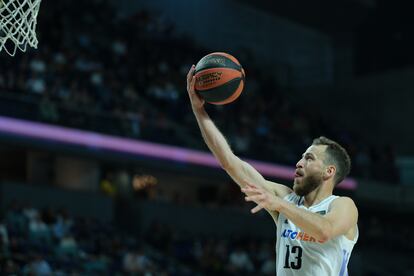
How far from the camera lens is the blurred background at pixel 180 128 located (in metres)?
16.0

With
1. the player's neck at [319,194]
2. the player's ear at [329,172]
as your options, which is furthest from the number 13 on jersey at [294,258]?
the player's ear at [329,172]

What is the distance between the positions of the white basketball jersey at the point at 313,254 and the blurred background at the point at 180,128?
761 centimetres

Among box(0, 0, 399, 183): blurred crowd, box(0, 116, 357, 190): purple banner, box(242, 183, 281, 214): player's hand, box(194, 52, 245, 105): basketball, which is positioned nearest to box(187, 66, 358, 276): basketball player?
box(194, 52, 245, 105): basketball

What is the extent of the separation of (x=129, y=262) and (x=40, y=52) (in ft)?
18.4

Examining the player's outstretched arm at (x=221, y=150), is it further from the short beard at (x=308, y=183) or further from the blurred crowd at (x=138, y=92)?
the blurred crowd at (x=138, y=92)

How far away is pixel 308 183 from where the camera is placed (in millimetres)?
5039

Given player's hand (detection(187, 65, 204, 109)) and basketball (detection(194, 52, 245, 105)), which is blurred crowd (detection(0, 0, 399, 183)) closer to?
basketball (detection(194, 52, 245, 105))

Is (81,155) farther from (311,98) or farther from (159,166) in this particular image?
(311,98)

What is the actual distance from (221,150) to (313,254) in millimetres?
958

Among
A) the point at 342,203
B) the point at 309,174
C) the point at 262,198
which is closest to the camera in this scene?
the point at 262,198

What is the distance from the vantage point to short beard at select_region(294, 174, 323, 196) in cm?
503

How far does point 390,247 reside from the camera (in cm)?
2419

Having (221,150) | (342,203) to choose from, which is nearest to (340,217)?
(342,203)

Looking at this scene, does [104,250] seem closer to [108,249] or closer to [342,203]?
[108,249]
